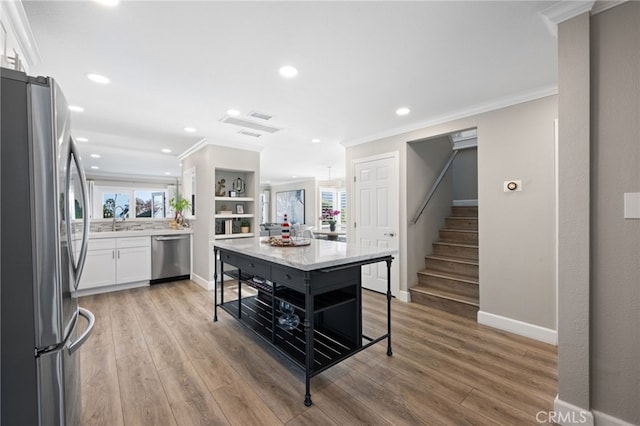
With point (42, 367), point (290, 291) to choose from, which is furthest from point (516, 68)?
point (42, 367)

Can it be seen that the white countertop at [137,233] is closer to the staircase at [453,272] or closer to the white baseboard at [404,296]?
the white baseboard at [404,296]

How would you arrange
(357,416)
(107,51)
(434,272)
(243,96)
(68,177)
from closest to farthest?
(68,177)
(357,416)
(107,51)
(243,96)
(434,272)

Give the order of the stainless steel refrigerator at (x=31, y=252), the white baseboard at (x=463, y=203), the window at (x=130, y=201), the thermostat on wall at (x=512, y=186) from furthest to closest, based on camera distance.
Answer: the window at (x=130, y=201) → the white baseboard at (x=463, y=203) → the thermostat on wall at (x=512, y=186) → the stainless steel refrigerator at (x=31, y=252)

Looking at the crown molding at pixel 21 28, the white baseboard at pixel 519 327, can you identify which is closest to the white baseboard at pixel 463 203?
the white baseboard at pixel 519 327

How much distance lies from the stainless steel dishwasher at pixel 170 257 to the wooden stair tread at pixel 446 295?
12.6 ft

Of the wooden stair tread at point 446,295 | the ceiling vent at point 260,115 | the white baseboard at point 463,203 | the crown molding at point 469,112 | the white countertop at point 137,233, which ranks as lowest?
the wooden stair tread at point 446,295

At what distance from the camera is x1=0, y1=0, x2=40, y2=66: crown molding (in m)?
1.42

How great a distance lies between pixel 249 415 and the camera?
169 cm

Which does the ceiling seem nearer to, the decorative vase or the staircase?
the staircase

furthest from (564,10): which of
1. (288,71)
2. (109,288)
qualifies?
(109,288)

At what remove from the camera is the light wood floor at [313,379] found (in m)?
1.69

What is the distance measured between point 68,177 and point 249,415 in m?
1.61

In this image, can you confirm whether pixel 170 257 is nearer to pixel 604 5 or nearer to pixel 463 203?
pixel 463 203

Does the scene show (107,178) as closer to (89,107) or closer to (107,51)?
(89,107)
